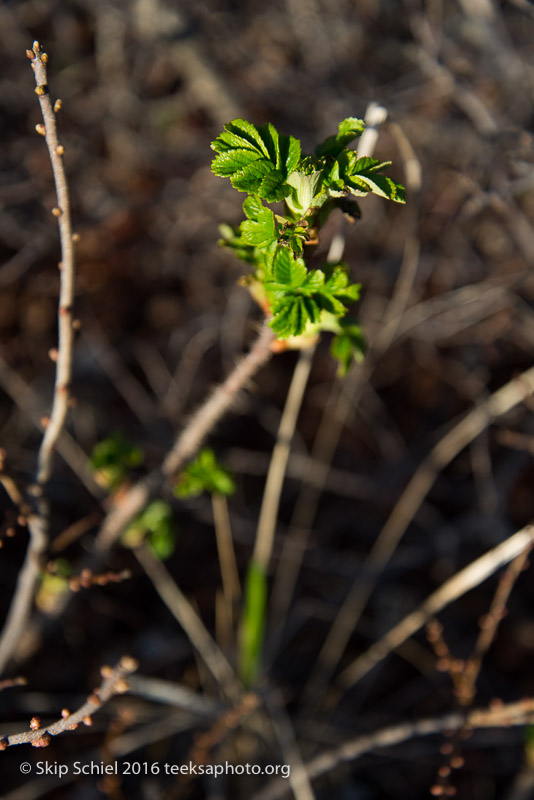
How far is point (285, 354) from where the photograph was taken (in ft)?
11.5

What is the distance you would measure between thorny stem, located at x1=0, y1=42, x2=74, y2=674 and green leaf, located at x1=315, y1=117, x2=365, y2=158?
564mm

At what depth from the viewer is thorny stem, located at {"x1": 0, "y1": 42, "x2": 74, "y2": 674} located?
123 centimetres

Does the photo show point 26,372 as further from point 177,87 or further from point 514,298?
point 514,298

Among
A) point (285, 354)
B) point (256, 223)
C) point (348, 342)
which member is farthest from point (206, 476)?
point (285, 354)

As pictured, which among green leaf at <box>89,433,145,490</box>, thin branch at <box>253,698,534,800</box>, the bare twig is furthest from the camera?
the bare twig

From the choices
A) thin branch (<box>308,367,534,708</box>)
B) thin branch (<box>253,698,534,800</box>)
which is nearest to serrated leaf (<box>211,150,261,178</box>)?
thin branch (<box>253,698,534,800</box>)

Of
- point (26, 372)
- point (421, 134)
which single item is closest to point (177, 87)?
point (421, 134)

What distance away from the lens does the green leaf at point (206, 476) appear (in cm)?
191

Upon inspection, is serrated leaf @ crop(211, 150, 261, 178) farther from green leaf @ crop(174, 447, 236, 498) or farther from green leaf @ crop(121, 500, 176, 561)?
green leaf @ crop(121, 500, 176, 561)

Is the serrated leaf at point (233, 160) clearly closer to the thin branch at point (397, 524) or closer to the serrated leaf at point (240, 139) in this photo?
the serrated leaf at point (240, 139)

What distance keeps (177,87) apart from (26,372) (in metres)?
2.20

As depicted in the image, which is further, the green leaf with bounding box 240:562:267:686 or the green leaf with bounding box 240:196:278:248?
the green leaf with bounding box 240:562:267:686

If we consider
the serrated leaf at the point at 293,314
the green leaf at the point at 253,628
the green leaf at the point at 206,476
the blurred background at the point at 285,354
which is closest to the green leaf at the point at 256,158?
the serrated leaf at the point at 293,314

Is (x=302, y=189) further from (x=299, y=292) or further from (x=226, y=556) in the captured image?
(x=226, y=556)
